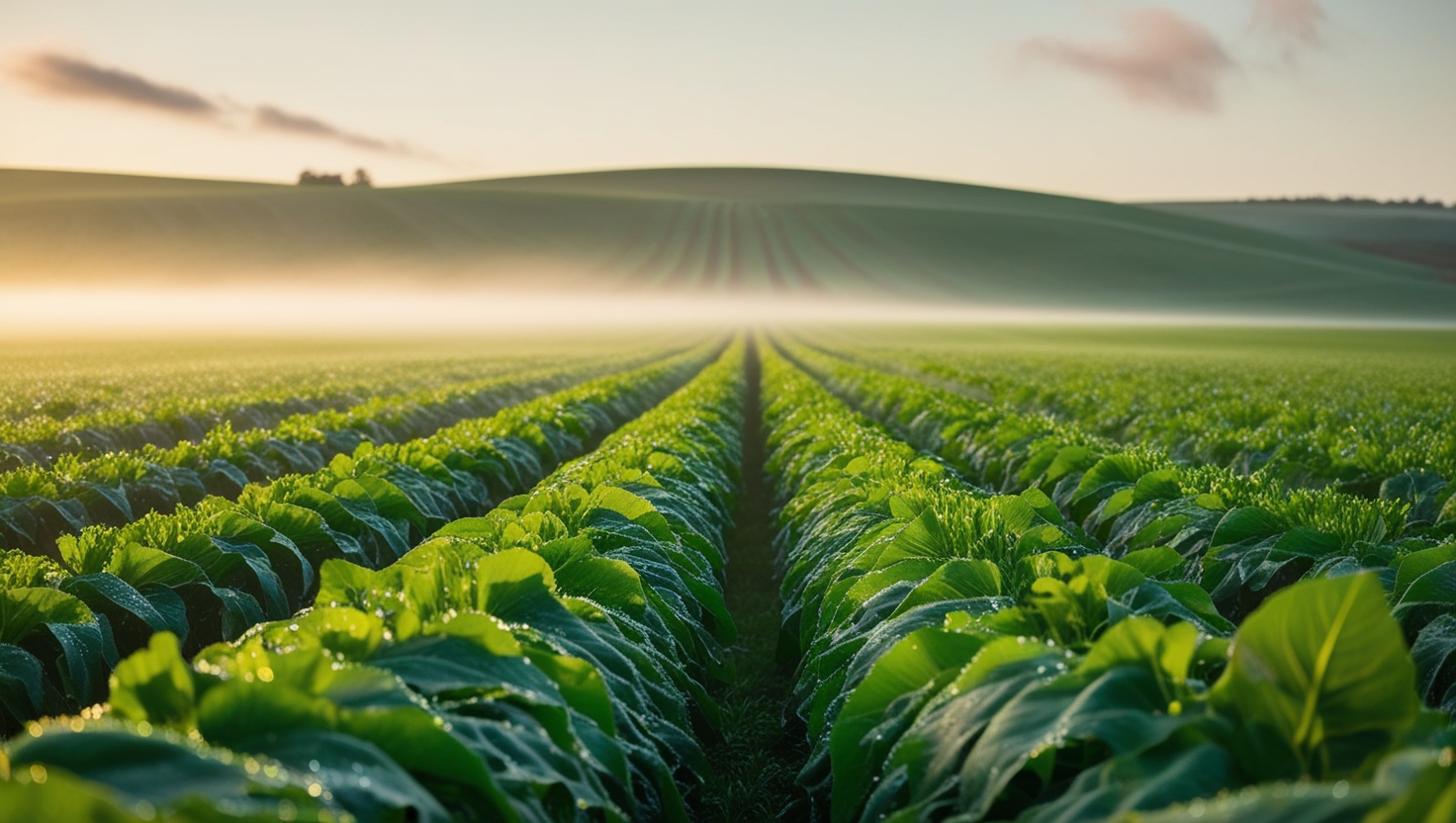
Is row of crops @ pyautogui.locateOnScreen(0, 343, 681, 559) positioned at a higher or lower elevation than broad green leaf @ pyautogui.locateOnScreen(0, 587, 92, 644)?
lower

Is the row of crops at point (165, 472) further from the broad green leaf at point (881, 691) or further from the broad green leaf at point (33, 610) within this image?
the broad green leaf at point (881, 691)

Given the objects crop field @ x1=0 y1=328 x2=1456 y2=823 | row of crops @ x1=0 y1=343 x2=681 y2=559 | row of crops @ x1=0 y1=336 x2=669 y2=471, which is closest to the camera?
crop field @ x1=0 y1=328 x2=1456 y2=823

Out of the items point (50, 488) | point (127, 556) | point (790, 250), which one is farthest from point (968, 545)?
point (790, 250)

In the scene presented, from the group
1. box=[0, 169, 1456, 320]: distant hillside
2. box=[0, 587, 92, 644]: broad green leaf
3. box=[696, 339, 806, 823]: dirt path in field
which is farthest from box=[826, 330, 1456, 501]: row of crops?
box=[0, 169, 1456, 320]: distant hillside

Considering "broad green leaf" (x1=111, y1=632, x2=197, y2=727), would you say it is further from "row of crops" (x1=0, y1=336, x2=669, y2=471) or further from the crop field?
"row of crops" (x1=0, y1=336, x2=669, y2=471)

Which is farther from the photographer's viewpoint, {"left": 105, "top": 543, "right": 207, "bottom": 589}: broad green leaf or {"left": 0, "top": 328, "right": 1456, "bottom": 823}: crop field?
{"left": 105, "top": 543, "right": 207, "bottom": 589}: broad green leaf

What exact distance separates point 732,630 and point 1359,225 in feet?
580

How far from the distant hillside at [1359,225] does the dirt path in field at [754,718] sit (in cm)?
14571

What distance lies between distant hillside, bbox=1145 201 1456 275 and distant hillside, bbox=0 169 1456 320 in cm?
1047

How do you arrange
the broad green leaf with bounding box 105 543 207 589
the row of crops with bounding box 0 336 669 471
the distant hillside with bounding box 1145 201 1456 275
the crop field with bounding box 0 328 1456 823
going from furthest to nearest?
the distant hillside with bounding box 1145 201 1456 275
the row of crops with bounding box 0 336 669 471
the broad green leaf with bounding box 105 543 207 589
the crop field with bounding box 0 328 1456 823

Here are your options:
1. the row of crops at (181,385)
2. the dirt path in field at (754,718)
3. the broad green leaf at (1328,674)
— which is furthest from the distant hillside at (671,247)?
the broad green leaf at (1328,674)

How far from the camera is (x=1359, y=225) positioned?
496 feet

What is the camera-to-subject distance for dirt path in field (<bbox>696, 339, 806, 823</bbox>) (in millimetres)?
4488

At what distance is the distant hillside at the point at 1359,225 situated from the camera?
438 ft
